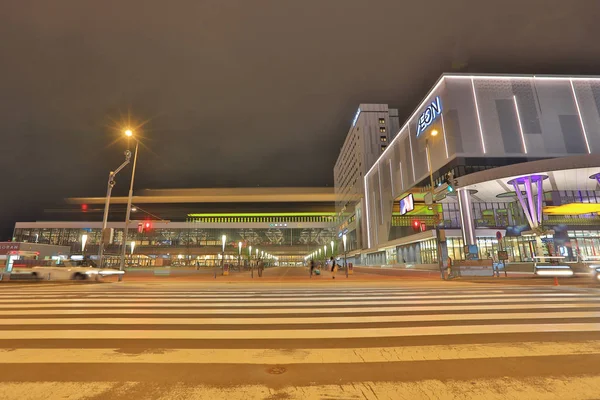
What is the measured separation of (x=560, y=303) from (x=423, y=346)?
6858mm

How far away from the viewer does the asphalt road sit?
124 inches

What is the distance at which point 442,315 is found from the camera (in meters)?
7.02

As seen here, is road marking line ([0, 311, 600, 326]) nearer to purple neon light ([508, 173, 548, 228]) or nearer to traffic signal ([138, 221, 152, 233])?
traffic signal ([138, 221, 152, 233])

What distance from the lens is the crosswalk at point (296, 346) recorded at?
3.52 m

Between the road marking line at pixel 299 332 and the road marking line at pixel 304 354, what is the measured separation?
0.76 metres

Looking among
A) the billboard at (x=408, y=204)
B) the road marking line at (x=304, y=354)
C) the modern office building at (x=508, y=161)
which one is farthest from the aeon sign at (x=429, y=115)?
the road marking line at (x=304, y=354)

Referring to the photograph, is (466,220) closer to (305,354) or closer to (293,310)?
(293,310)

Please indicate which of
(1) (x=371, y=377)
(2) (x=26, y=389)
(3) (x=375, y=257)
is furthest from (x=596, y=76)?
(2) (x=26, y=389)

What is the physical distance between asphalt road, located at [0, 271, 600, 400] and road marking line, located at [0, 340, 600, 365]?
0.02m

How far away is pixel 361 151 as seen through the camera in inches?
3273

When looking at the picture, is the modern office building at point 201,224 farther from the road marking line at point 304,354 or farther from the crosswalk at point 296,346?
the road marking line at point 304,354

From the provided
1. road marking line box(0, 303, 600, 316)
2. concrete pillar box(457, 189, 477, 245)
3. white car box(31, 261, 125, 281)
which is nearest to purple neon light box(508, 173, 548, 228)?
concrete pillar box(457, 189, 477, 245)

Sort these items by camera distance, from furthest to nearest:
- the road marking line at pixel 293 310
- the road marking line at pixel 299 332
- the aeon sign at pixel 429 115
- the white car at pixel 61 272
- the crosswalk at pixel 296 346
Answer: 1. the aeon sign at pixel 429 115
2. the white car at pixel 61 272
3. the road marking line at pixel 293 310
4. the road marking line at pixel 299 332
5. the crosswalk at pixel 296 346

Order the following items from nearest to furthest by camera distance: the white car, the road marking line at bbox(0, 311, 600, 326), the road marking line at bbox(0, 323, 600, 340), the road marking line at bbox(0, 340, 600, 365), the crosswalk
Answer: the crosswalk → the road marking line at bbox(0, 340, 600, 365) → the road marking line at bbox(0, 323, 600, 340) → the road marking line at bbox(0, 311, 600, 326) → the white car
